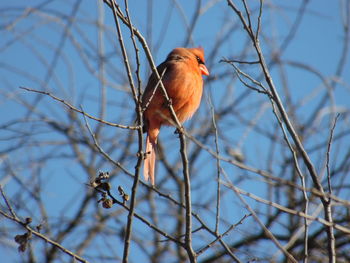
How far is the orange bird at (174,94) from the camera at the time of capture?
173 inches

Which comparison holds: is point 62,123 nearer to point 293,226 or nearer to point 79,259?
point 293,226

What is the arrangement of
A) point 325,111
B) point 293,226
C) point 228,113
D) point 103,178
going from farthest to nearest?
point 228,113 → point 325,111 → point 293,226 → point 103,178

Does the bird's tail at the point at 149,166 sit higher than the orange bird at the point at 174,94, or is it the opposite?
the orange bird at the point at 174,94

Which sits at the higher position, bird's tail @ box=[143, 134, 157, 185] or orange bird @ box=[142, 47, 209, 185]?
orange bird @ box=[142, 47, 209, 185]

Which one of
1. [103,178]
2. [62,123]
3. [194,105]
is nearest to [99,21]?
[62,123]

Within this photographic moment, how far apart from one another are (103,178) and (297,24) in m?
2.56

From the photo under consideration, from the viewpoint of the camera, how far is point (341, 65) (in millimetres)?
4535

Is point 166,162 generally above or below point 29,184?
above

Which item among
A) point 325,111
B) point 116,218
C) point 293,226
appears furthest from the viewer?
point 116,218

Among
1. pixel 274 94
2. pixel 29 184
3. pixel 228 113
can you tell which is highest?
pixel 228 113

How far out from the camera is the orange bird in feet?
14.4

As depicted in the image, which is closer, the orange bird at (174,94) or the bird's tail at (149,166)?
the bird's tail at (149,166)

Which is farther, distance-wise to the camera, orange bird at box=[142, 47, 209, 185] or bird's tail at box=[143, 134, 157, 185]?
orange bird at box=[142, 47, 209, 185]

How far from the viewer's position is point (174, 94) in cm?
440
